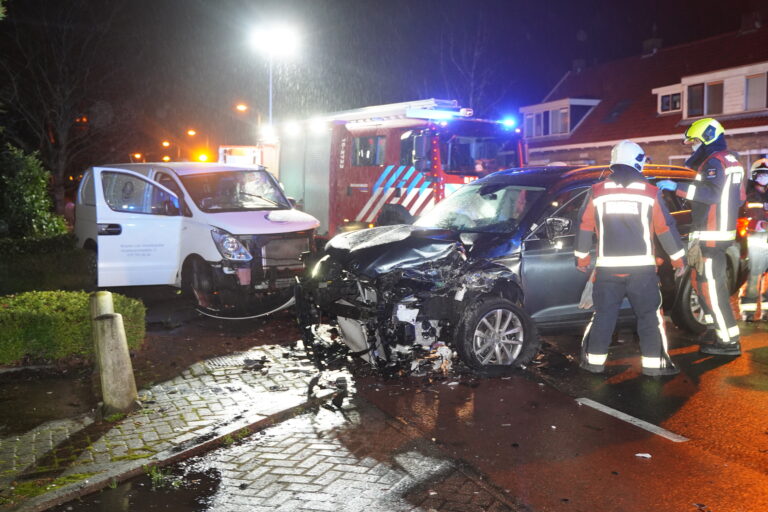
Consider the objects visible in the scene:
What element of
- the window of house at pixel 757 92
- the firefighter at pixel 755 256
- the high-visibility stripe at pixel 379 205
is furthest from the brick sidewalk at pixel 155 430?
the window of house at pixel 757 92

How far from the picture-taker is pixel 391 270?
20.1ft

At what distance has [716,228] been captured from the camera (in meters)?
6.81

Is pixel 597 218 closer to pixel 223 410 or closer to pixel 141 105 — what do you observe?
pixel 223 410

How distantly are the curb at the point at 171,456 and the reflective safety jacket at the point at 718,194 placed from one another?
386 centimetres

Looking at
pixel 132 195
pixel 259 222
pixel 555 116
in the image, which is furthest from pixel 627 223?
pixel 555 116

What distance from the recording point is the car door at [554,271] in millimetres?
6488

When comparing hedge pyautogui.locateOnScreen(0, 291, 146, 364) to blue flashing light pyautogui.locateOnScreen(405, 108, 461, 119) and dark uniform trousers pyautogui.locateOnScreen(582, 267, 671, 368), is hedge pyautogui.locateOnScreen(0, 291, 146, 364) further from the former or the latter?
blue flashing light pyautogui.locateOnScreen(405, 108, 461, 119)

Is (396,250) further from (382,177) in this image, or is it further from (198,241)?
(382,177)

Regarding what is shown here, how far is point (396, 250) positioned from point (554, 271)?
4.88 ft

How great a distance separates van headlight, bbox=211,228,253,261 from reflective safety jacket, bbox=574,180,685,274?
4.49 meters

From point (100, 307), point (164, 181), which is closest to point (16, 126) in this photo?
point (164, 181)

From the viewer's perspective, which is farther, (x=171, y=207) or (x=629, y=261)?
(x=171, y=207)

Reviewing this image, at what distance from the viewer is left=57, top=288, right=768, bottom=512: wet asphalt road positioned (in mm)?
3965

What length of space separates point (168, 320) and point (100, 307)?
2.98 m
